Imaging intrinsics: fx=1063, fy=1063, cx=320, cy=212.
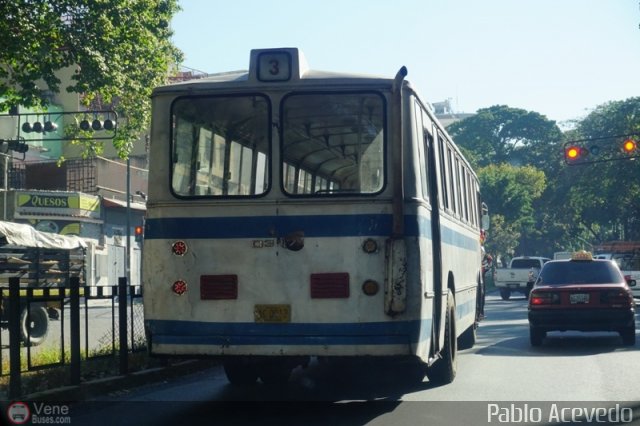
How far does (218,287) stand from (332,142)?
1.72m

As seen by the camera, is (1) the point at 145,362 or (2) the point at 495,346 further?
(2) the point at 495,346

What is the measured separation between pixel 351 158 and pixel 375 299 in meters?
1.34

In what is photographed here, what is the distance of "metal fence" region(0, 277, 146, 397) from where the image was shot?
11.0 m

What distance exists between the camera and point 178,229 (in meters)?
10.0

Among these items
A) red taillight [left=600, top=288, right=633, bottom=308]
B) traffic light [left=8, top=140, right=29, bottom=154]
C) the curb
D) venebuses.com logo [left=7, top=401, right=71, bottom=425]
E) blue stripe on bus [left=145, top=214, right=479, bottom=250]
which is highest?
traffic light [left=8, top=140, right=29, bottom=154]

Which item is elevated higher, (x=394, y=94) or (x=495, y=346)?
(x=394, y=94)

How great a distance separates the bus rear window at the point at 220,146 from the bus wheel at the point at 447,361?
356 centimetres

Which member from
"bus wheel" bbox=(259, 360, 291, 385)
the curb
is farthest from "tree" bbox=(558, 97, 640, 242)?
"bus wheel" bbox=(259, 360, 291, 385)

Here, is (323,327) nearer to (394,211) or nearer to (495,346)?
(394,211)

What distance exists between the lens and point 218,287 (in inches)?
389

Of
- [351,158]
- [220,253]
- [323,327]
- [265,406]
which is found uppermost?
[351,158]

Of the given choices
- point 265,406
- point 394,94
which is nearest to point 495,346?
point 265,406

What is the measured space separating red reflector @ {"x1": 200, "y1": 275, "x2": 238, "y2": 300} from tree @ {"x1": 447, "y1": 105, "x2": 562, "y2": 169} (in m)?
94.4

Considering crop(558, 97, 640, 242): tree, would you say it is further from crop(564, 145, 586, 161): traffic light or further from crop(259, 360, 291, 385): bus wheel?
crop(259, 360, 291, 385): bus wheel
